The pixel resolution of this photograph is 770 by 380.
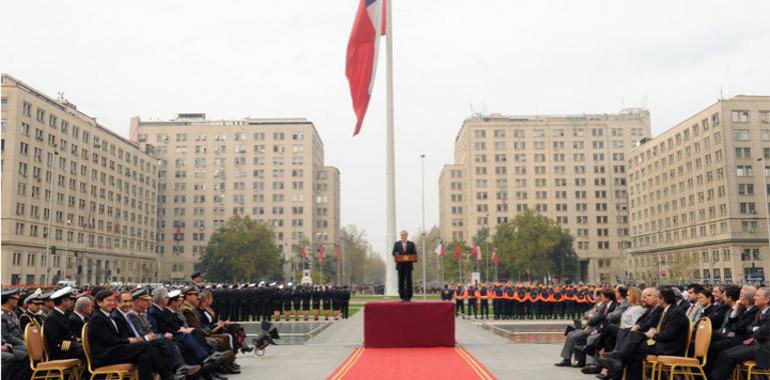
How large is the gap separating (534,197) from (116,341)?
113 metres

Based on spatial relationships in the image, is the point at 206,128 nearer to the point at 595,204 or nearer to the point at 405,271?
the point at 595,204

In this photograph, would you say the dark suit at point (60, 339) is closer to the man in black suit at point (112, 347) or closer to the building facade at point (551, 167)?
the man in black suit at point (112, 347)

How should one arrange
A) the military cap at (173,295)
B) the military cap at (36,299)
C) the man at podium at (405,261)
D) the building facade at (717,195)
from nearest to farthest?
the military cap at (36,299), the military cap at (173,295), the man at podium at (405,261), the building facade at (717,195)

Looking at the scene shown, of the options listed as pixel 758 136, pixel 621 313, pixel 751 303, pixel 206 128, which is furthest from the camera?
pixel 206 128

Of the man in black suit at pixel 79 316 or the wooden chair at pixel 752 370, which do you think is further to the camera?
the man in black suit at pixel 79 316

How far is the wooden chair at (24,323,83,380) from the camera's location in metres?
8.37

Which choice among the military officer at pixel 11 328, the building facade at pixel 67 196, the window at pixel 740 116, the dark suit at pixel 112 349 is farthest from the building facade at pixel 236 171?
the dark suit at pixel 112 349

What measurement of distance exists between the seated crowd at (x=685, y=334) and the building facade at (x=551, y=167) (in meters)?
106

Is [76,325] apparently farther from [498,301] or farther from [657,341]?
[498,301]

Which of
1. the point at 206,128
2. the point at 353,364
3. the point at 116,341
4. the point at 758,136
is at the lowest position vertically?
the point at 353,364

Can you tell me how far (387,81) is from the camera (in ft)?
84.2

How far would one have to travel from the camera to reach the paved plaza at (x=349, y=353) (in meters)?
11.1

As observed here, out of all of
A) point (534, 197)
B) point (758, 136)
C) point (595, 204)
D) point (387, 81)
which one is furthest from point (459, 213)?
point (387, 81)

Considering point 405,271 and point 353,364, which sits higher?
point 405,271
